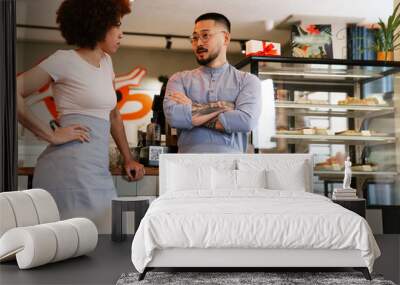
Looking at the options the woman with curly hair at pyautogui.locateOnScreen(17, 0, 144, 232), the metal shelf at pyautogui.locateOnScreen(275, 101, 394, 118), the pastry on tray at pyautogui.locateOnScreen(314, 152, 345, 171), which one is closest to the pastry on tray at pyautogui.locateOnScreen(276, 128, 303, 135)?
the metal shelf at pyautogui.locateOnScreen(275, 101, 394, 118)

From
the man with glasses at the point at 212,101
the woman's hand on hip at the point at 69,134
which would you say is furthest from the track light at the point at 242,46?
the woman's hand on hip at the point at 69,134

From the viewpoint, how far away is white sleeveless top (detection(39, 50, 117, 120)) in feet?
21.3

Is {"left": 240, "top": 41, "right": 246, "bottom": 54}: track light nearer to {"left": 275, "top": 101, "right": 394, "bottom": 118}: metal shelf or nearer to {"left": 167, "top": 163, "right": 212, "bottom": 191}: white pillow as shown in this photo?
{"left": 275, "top": 101, "right": 394, "bottom": 118}: metal shelf

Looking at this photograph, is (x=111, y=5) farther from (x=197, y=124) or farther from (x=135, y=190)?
(x=135, y=190)

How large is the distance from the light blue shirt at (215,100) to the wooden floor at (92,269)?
1494 mm

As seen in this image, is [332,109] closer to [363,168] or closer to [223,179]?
[363,168]

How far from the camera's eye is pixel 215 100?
257 inches

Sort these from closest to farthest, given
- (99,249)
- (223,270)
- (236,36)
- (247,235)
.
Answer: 1. (247,235)
2. (223,270)
3. (99,249)
4. (236,36)

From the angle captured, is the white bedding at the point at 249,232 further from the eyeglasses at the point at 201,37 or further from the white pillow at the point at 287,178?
the eyeglasses at the point at 201,37

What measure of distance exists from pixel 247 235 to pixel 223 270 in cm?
56

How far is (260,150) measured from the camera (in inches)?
260

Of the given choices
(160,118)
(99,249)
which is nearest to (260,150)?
(160,118)

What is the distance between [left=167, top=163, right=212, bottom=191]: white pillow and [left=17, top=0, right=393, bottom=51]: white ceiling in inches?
57.2

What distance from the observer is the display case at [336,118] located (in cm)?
664
